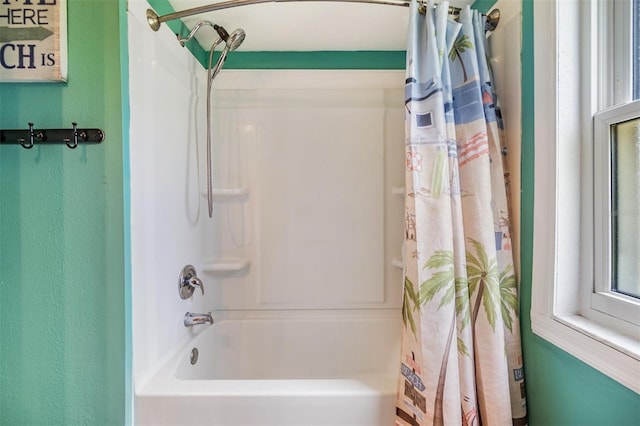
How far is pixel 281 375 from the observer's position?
1655mm

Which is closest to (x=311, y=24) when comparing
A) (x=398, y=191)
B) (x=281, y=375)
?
(x=398, y=191)

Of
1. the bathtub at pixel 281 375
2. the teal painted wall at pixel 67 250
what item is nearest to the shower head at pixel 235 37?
the teal painted wall at pixel 67 250

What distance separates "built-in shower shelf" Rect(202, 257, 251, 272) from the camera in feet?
5.29

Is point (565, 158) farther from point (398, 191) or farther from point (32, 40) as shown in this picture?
point (32, 40)

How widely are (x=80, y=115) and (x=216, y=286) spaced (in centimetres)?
101

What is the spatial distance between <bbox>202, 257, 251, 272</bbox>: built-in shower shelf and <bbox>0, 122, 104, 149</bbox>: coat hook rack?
0.83m

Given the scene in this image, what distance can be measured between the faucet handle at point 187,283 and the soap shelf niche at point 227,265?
0.56 feet

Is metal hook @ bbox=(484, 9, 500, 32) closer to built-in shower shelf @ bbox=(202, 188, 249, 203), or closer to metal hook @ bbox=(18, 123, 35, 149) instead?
built-in shower shelf @ bbox=(202, 188, 249, 203)

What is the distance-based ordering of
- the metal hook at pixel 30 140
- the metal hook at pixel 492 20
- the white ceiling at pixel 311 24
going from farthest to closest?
the white ceiling at pixel 311 24
the metal hook at pixel 492 20
the metal hook at pixel 30 140

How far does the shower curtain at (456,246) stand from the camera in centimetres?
92

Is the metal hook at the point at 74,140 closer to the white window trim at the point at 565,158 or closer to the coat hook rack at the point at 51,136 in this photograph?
the coat hook rack at the point at 51,136

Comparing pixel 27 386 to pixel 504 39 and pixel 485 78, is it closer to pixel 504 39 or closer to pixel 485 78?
pixel 485 78

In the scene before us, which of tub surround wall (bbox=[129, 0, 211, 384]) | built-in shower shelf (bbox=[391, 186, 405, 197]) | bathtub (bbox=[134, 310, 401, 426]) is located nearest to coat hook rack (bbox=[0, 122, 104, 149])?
tub surround wall (bbox=[129, 0, 211, 384])

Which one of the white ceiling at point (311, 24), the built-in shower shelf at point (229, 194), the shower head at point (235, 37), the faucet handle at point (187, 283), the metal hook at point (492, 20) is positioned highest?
the white ceiling at point (311, 24)
